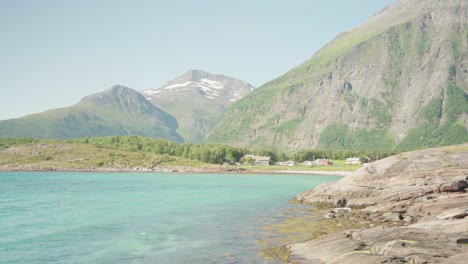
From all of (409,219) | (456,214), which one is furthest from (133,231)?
(456,214)

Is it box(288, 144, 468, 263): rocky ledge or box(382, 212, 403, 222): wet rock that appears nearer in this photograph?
box(288, 144, 468, 263): rocky ledge

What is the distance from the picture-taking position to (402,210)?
5128 centimetres

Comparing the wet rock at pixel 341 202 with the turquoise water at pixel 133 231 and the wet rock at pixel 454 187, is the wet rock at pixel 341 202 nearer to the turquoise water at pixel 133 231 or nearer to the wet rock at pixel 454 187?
the turquoise water at pixel 133 231

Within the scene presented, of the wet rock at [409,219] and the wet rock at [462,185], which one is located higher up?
the wet rock at [462,185]

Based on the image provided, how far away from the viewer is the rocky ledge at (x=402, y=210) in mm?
25016

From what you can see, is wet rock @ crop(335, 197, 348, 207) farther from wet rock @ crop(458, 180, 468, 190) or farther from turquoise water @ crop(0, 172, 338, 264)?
wet rock @ crop(458, 180, 468, 190)

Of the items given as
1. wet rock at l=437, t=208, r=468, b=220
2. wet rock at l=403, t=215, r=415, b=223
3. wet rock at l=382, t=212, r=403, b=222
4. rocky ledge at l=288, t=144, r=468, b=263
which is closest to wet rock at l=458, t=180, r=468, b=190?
rocky ledge at l=288, t=144, r=468, b=263

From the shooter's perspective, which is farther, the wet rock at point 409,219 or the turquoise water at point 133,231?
the wet rock at point 409,219

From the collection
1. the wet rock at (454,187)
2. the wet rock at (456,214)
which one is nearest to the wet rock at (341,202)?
the wet rock at (454,187)

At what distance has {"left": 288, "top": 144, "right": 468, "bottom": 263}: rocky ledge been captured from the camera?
82.1 feet

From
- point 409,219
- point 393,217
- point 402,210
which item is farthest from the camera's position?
point 402,210

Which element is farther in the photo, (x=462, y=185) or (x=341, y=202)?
(x=341, y=202)

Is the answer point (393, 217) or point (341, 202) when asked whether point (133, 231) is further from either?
point (341, 202)

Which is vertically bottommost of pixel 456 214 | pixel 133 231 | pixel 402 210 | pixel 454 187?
pixel 133 231
